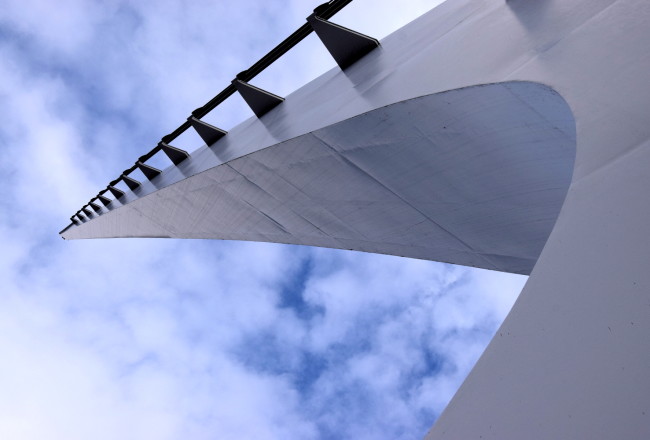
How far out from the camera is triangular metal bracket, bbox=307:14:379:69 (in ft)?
27.6

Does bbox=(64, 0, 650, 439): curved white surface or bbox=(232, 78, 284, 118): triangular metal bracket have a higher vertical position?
bbox=(232, 78, 284, 118): triangular metal bracket

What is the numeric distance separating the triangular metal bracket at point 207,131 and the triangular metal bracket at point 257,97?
2.28 m

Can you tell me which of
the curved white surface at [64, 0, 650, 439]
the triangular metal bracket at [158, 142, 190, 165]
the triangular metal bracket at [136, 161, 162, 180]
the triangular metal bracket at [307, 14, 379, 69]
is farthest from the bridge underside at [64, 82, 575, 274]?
the triangular metal bracket at [136, 161, 162, 180]

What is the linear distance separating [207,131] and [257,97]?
2742mm

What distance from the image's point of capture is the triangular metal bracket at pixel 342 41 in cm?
840

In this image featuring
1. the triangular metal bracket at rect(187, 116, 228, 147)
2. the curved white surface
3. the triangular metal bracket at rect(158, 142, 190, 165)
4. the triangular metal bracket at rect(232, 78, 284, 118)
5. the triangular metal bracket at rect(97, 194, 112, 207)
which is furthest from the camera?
the triangular metal bracket at rect(97, 194, 112, 207)

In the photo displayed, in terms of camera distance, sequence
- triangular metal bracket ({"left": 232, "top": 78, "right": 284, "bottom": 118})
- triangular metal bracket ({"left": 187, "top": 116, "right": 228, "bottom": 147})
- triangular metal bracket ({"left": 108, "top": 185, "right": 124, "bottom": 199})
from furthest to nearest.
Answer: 1. triangular metal bracket ({"left": 108, "top": 185, "right": 124, "bottom": 199})
2. triangular metal bracket ({"left": 187, "top": 116, "right": 228, "bottom": 147})
3. triangular metal bracket ({"left": 232, "top": 78, "right": 284, "bottom": 118})

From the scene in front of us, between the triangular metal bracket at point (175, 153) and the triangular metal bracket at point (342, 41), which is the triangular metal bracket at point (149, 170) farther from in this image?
the triangular metal bracket at point (342, 41)

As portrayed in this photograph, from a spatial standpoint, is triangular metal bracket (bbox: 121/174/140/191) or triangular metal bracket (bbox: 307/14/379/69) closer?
triangular metal bracket (bbox: 307/14/379/69)

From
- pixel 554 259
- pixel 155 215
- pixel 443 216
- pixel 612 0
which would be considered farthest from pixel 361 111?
pixel 155 215

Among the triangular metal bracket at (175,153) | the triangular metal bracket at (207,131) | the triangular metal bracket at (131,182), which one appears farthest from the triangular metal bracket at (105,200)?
the triangular metal bracket at (207,131)

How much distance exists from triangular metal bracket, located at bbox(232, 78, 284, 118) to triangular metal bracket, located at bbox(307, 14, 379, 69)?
229cm

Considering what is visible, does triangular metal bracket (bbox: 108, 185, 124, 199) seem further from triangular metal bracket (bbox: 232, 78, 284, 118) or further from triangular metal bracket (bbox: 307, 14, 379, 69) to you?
triangular metal bracket (bbox: 307, 14, 379, 69)

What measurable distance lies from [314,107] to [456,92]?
3.76 meters
